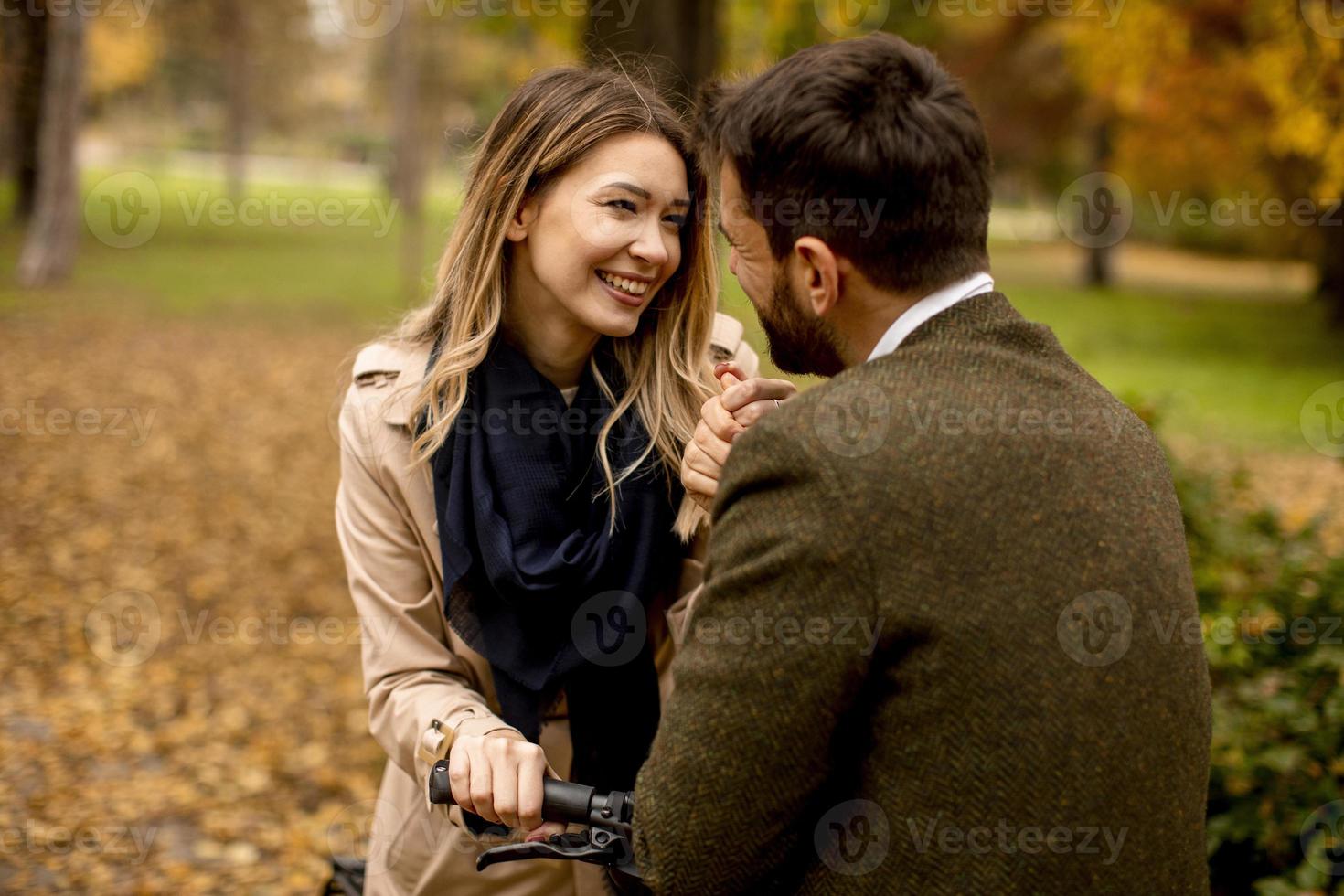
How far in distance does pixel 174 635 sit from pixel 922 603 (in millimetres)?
6103

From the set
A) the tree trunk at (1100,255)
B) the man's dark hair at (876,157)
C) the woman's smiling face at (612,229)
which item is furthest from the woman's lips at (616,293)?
the tree trunk at (1100,255)

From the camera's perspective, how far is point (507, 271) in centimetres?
252

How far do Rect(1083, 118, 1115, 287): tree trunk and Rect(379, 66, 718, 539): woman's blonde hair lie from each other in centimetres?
2708

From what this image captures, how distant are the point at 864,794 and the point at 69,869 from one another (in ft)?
12.6

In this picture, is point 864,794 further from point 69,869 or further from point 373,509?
point 69,869

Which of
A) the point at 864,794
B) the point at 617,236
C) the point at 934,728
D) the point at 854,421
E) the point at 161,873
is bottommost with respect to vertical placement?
the point at 161,873

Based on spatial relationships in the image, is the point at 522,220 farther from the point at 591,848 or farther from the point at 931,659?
the point at 931,659

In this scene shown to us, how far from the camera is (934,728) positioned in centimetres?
145

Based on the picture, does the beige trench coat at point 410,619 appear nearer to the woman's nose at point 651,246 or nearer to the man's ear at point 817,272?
the woman's nose at point 651,246

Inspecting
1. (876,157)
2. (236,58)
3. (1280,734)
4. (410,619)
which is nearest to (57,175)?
(236,58)

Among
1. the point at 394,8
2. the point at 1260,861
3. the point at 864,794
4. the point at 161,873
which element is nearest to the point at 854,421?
the point at 864,794

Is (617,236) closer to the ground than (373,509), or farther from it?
farther from it

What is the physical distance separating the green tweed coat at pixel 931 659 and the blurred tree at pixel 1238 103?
828 centimetres

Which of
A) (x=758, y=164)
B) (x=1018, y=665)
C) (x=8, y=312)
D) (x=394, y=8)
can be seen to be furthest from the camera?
(x=394, y=8)
